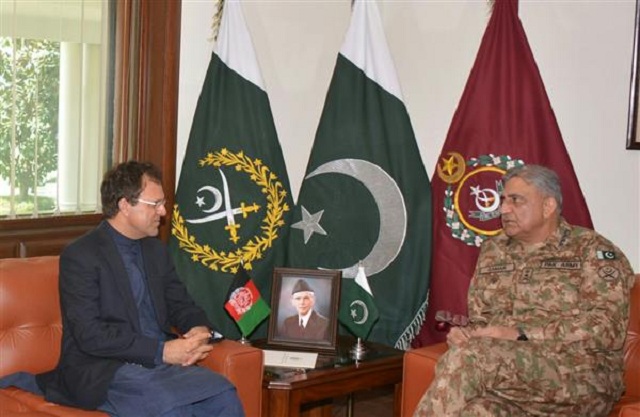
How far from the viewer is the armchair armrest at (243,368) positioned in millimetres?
3049

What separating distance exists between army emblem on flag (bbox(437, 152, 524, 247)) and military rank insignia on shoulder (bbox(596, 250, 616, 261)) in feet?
2.33

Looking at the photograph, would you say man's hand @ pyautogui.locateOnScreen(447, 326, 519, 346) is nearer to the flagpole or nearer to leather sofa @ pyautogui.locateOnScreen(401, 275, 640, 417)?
leather sofa @ pyautogui.locateOnScreen(401, 275, 640, 417)

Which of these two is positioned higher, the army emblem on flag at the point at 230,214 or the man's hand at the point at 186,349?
the army emblem on flag at the point at 230,214

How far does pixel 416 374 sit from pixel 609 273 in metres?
0.74

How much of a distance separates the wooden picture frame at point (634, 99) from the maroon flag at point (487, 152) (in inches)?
11.0

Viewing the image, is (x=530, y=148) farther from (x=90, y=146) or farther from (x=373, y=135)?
(x=90, y=146)

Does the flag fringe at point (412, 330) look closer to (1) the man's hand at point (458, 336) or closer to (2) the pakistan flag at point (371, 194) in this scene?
(2) the pakistan flag at point (371, 194)

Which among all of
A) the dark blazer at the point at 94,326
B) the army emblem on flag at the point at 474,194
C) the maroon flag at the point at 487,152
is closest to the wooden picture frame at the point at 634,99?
the maroon flag at the point at 487,152

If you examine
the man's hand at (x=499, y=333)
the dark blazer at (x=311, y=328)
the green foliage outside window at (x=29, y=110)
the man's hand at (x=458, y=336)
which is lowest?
the dark blazer at (x=311, y=328)

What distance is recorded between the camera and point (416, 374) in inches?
129

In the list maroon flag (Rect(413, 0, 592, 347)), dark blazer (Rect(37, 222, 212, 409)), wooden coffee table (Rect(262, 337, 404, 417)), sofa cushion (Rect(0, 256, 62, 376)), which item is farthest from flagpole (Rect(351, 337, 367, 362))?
sofa cushion (Rect(0, 256, 62, 376))

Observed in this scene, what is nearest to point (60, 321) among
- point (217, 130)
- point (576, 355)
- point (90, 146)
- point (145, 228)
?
point (145, 228)

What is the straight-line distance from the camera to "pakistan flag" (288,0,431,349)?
403 centimetres

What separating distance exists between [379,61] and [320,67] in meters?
0.51
